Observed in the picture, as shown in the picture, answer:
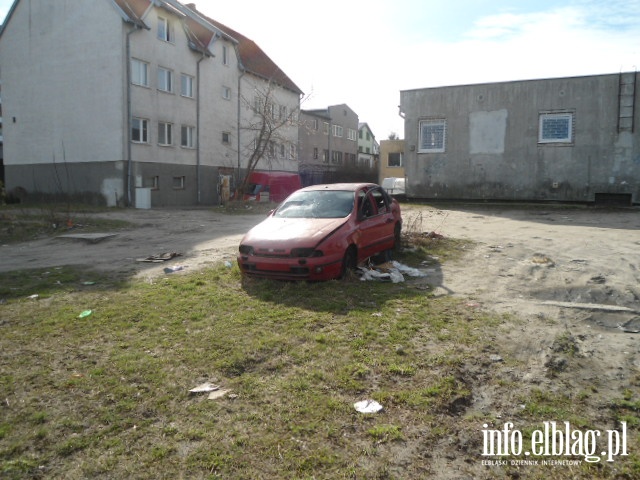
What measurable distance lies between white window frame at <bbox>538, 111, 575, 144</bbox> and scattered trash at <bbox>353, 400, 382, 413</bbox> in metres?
22.0

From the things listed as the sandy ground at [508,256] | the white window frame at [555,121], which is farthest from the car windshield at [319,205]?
the white window frame at [555,121]

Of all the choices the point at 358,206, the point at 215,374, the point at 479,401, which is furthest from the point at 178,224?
the point at 479,401

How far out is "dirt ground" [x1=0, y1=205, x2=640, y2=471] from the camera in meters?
4.58

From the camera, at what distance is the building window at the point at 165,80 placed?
94.7ft

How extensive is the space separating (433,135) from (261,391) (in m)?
22.7

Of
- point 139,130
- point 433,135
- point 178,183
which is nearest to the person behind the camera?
point 433,135

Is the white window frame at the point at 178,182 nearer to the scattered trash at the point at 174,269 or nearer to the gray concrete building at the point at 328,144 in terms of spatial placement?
the gray concrete building at the point at 328,144

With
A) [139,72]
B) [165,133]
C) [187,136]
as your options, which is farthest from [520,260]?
[187,136]

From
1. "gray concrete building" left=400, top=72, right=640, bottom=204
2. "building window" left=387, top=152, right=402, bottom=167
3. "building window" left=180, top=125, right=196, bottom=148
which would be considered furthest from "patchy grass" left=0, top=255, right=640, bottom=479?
"building window" left=387, top=152, right=402, bottom=167

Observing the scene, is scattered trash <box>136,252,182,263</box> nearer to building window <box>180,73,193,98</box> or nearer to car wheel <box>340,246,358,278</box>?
car wheel <box>340,246,358,278</box>

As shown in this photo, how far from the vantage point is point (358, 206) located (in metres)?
8.71

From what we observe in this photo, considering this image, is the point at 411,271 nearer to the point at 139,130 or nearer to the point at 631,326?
the point at 631,326

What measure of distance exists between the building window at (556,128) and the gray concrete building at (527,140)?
4 cm

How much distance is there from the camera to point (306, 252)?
7367mm
